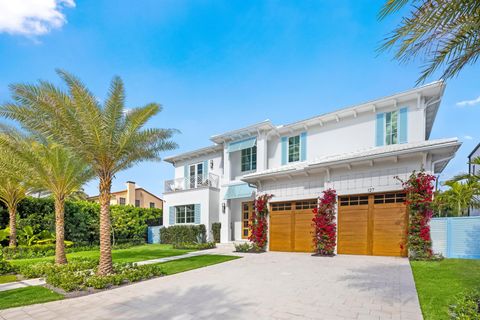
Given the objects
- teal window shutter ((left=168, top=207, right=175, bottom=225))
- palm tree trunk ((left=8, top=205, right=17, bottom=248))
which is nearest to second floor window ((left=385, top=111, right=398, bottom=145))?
teal window shutter ((left=168, top=207, right=175, bottom=225))

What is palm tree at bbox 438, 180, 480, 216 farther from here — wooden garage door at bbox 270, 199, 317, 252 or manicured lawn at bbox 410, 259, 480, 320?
wooden garage door at bbox 270, 199, 317, 252

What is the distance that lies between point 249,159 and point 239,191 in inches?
110

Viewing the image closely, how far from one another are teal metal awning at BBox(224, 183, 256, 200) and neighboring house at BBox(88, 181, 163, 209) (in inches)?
918

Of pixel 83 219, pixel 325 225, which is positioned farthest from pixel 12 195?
pixel 325 225

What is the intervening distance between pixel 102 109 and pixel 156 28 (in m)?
5.66

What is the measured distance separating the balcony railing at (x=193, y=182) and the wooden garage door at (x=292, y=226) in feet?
25.5

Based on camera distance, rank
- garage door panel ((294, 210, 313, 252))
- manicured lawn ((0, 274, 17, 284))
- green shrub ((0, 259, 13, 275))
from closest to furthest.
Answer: manicured lawn ((0, 274, 17, 284)), green shrub ((0, 259, 13, 275)), garage door panel ((294, 210, 313, 252))

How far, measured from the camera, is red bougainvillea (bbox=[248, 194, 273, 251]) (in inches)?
602

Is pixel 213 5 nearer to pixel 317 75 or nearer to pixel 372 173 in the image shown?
pixel 317 75

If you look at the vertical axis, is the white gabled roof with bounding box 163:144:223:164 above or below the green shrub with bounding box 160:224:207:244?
above

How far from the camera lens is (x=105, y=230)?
9625mm

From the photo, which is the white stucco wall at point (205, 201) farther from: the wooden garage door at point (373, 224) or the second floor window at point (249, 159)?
the wooden garage door at point (373, 224)

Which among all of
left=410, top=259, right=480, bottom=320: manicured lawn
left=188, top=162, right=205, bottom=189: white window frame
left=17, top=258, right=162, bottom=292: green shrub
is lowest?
left=17, top=258, right=162, bottom=292: green shrub

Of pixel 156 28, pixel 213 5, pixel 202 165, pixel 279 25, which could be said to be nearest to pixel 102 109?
pixel 156 28
